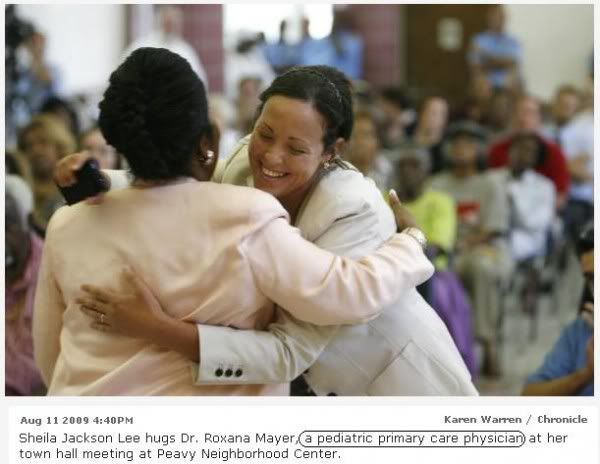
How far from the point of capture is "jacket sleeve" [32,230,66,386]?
59.2 inches

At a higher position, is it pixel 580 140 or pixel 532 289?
pixel 580 140

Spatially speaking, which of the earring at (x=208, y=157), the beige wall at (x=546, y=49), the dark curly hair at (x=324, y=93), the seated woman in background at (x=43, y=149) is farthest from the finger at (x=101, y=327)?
the beige wall at (x=546, y=49)

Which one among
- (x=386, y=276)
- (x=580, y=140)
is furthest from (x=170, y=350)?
(x=580, y=140)

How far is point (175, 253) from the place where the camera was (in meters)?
1.43

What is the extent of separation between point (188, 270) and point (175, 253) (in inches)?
1.2

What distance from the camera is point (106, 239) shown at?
57.2 inches

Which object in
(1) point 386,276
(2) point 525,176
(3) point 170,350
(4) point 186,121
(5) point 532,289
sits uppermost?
(4) point 186,121

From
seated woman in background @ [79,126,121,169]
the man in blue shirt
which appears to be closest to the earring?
seated woman in background @ [79,126,121,169]

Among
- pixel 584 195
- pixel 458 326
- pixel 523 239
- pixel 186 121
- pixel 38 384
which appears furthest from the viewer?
pixel 584 195

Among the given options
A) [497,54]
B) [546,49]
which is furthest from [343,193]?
[546,49]

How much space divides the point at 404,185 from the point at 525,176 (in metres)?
0.84

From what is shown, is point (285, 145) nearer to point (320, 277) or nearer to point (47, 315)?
point (320, 277)

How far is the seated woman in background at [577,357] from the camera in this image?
1958 mm

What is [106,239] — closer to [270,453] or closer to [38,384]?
[270,453]
